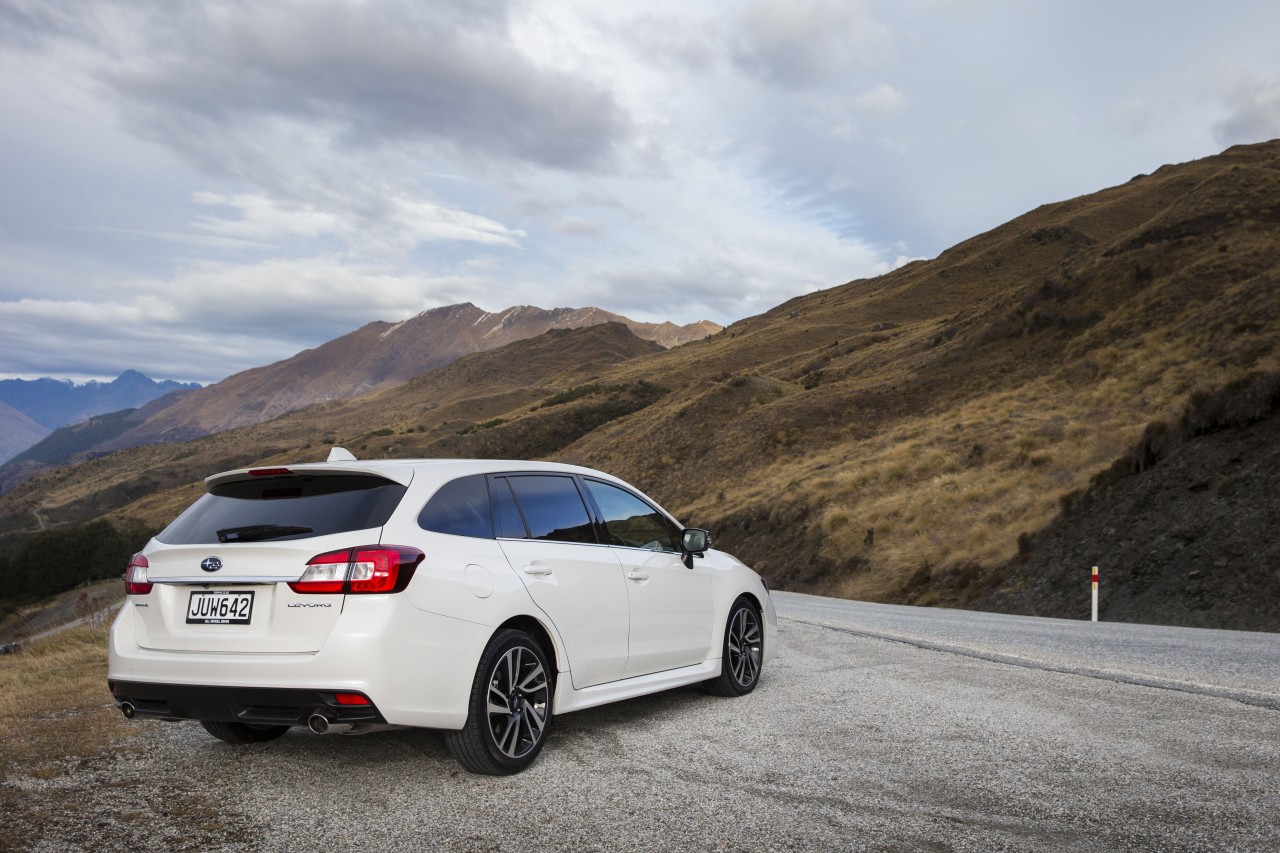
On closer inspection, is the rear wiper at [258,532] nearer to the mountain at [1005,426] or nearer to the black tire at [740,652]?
the black tire at [740,652]

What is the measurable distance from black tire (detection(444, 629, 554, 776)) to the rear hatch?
0.87 m

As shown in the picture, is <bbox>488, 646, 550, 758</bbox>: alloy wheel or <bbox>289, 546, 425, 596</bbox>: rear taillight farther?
<bbox>488, 646, 550, 758</bbox>: alloy wheel

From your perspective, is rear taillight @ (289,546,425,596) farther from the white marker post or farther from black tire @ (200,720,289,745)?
the white marker post

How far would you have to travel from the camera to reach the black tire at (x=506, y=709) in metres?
5.07

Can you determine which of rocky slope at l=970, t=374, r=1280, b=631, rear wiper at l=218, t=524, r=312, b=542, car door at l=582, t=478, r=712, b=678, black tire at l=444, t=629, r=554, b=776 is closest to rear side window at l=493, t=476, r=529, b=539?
black tire at l=444, t=629, r=554, b=776

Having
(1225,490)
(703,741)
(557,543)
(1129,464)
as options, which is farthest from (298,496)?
(1129,464)

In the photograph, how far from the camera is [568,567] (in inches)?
231

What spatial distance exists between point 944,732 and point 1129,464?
822 inches

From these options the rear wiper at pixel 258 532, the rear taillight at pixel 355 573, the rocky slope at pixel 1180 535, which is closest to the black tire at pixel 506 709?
the rear taillight at pixel 355 573

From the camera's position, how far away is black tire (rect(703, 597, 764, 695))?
24.2 feet

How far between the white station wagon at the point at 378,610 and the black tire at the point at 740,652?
52.7 inches

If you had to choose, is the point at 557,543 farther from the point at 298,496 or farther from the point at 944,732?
the point at 944,732

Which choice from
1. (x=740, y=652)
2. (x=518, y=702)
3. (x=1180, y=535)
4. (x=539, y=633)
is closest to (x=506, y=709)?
(x=518, y=702)

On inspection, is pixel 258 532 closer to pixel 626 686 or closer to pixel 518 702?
pixel 518 702
